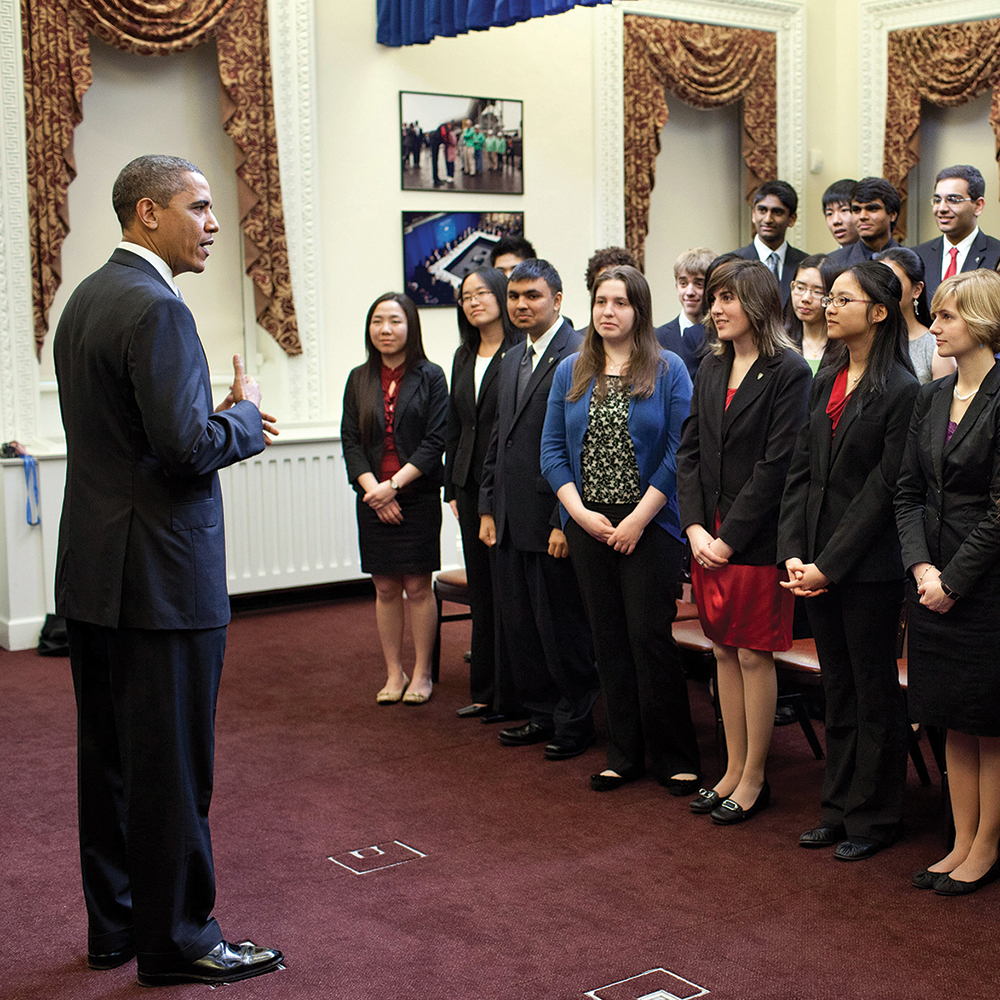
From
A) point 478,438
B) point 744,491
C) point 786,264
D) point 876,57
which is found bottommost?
point 744,491

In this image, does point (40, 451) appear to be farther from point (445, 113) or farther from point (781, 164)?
point (781, 164)

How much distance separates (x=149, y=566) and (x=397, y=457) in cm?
242

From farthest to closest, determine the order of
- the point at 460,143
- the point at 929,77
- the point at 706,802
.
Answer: the point at 929,77 → the point at 460,143 → the point at 706,802

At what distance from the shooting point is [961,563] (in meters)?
2.97

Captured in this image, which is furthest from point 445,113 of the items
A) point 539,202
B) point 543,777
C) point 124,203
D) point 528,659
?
point 124,203

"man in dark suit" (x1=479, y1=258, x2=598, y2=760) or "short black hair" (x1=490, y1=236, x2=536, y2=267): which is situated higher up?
"short black hair" (x1=490, y1=236, x2=536, y2=267)

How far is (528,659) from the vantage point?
4566 mm

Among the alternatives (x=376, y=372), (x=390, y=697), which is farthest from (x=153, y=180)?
(x=390, y=697)

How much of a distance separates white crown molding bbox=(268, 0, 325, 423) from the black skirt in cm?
218

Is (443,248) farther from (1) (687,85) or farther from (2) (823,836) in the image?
(2) (823,836)

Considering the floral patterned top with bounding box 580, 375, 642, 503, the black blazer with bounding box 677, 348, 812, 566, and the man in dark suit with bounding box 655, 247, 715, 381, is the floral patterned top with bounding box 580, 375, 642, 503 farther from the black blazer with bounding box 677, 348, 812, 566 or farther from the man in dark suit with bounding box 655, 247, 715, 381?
the man in dark suit with bounding box 655, 247, 715, 381

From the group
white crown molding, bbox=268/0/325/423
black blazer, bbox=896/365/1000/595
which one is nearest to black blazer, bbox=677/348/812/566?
black blazer, bbox=896/365/1000/595

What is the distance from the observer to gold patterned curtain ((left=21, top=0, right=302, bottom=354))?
6039mm

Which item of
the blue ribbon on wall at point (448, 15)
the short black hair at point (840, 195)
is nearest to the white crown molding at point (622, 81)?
the blue ribbon on wall at point (448, 15)
